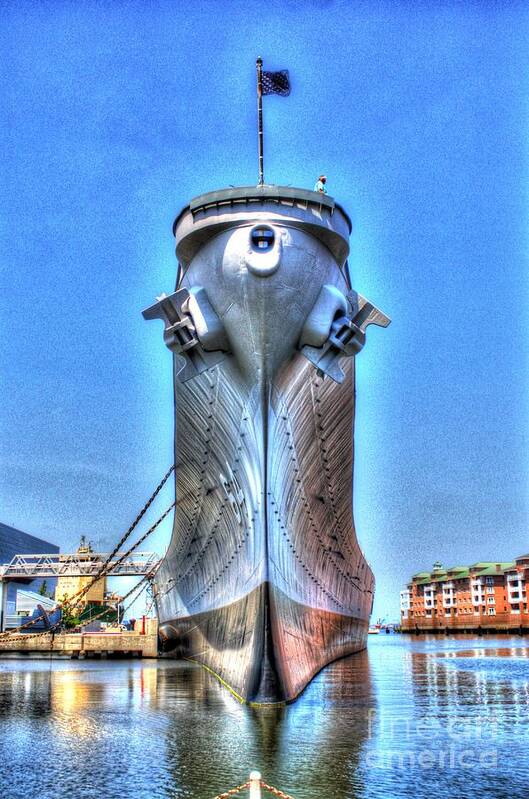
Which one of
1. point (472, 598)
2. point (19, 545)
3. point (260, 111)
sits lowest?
point (472, 598)

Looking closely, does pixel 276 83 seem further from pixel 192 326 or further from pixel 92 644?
pixel 92 644

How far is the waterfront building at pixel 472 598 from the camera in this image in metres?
88.9

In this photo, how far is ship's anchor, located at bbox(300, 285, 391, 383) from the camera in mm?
17969

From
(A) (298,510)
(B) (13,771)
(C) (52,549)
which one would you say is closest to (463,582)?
(C) (52,549)

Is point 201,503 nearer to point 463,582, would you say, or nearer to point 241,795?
point 241,795

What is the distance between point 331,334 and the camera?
18.0 m

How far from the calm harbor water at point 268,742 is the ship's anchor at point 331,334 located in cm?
782

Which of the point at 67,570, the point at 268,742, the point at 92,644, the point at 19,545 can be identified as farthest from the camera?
the point at 19,545

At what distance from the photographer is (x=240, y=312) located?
17500 mm

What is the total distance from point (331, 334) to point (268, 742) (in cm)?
977

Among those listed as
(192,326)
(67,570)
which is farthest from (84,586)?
(192,326)

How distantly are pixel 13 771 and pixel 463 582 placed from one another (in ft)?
339

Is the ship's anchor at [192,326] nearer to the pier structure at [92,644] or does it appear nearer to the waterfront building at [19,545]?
the pier structure at [92,644]

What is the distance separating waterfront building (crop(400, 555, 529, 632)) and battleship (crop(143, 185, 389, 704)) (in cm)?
7279
